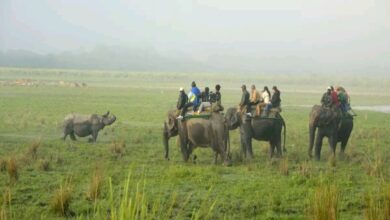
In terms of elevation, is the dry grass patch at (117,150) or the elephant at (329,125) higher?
the elephant at (329,125)

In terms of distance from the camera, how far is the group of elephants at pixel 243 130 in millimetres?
17375

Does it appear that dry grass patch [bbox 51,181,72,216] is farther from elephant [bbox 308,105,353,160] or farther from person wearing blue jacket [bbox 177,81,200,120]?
elephant [bbox 308,105,353,160]

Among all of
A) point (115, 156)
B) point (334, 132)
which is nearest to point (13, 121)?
point (115, 156)

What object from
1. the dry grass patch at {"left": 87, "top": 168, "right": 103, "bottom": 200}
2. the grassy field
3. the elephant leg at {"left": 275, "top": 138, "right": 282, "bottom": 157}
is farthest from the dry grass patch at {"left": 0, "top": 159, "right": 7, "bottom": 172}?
the elephant leg at {"left": 275, "top": 138, "right": 282, "bottom": 157}

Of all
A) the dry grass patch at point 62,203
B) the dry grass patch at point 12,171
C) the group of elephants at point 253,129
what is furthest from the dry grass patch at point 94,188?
the group of elephants at point 253,129

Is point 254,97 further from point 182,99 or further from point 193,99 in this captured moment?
point 182,99

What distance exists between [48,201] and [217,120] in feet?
22.7

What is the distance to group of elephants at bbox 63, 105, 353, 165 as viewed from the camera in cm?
1738

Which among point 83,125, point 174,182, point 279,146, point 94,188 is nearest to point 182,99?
point 279,146

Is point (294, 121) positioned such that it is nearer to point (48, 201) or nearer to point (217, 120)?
point (217, 120)

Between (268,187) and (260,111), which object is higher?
(260,111)

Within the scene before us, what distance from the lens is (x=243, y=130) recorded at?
63.2 ft

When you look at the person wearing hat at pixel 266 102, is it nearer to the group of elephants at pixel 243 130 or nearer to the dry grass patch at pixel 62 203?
the group of elephants at pixel 243 130

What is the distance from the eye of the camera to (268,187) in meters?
13.4
